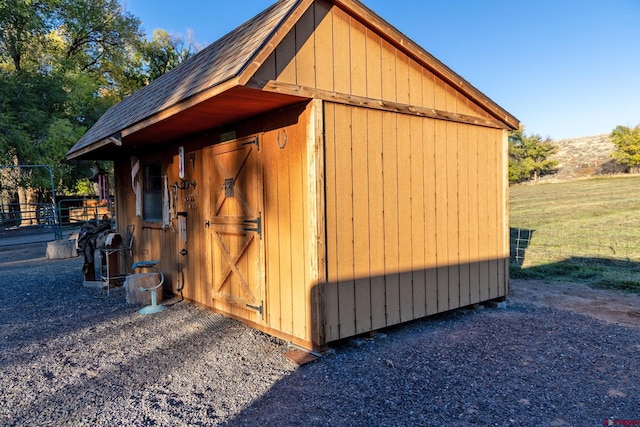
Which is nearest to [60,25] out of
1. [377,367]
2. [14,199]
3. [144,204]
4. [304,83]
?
[14,199]

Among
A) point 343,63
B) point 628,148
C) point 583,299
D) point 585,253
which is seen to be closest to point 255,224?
point 343,63

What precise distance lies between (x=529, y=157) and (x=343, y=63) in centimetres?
3953

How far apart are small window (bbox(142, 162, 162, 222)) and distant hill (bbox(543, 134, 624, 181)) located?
35896 millimetres

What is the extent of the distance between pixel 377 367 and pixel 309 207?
1.51 meters

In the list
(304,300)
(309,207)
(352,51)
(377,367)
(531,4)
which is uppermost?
(531,4)

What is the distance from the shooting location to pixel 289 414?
9.07 ft

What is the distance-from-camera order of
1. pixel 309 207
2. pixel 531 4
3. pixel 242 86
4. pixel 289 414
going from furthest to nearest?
pixel 531 4 → pixel 309 207 → pixel 242 86 → pixel 289 414

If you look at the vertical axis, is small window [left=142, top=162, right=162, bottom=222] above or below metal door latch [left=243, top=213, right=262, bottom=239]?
above

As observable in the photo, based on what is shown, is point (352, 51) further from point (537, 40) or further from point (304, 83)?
point (537, 40)

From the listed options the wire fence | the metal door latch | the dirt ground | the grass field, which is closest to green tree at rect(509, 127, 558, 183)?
the grass field

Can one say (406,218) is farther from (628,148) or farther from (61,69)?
(628,148)

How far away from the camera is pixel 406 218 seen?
14.8 ft

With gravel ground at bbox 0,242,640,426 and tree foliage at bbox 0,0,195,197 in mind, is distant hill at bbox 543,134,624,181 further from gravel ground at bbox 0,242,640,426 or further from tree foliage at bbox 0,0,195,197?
gravel ground at bbox 0,242,640,426

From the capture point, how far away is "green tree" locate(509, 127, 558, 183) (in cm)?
3694
